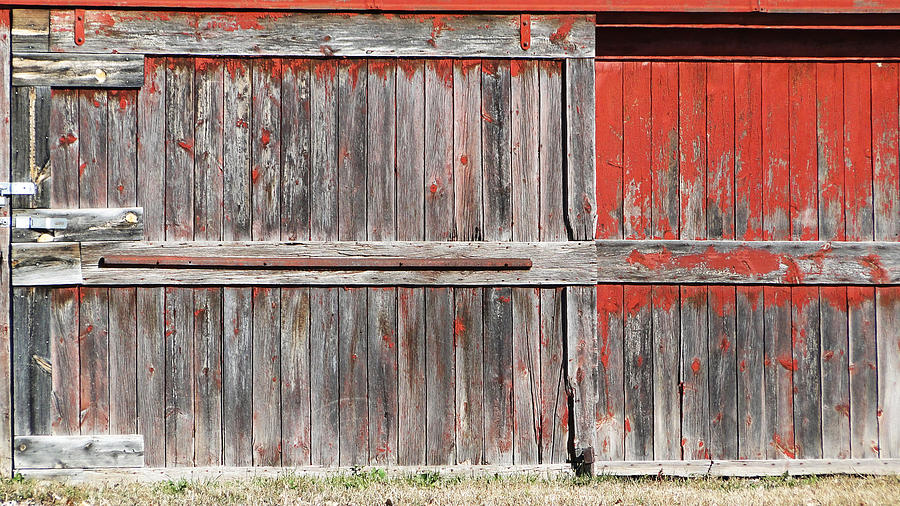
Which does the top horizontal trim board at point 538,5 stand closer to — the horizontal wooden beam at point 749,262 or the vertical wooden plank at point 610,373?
the horizontal wooden beam at point 749,262

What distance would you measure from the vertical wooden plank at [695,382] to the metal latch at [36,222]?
3384mm

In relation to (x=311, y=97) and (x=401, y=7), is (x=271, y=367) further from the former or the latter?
(x=401, y=7)

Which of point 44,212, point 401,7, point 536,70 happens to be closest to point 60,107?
point 44,212

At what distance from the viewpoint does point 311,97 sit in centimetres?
434

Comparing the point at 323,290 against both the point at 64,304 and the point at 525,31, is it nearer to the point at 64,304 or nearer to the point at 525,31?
the point at 64,304

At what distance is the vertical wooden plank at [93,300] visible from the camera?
4.27m

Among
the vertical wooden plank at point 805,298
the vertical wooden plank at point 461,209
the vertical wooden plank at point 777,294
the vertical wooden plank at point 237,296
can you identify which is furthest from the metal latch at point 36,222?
the vertical wooden plank at point 805,298

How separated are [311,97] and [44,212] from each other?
1520 millimetres

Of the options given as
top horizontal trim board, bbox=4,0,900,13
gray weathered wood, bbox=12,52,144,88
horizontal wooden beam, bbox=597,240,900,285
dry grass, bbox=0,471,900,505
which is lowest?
dry grass, bbox=0,471,900,505

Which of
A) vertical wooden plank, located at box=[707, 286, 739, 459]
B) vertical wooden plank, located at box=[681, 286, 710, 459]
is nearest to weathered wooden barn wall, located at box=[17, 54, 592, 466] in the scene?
vertical wooden plank, located at box=[681, 286, 710, 459]

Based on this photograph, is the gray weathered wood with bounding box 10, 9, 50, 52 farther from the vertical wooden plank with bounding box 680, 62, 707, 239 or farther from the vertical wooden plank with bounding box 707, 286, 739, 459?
the vertical wooden plank with bounding box 707, 286, 739, 459

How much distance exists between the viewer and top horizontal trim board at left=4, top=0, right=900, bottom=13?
422 cm

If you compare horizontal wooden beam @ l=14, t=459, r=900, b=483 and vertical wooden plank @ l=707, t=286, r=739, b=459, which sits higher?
vertical wooden plank @ l=707, t=286, r=739, b=459

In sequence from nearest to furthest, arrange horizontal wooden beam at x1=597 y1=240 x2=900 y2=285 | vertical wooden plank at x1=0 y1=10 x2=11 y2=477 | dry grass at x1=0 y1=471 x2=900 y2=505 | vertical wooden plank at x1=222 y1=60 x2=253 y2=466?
dry grass at x1=0 y1=471 x2=900 y2=505
vertical wooden plank at x1=0 y1=10 x2=11 y2=477
vertical wooden plank at x1=222 y1=60 x2=253 y2=466
horizontal wooden beam at x1=597 y1=240 x2=900 y2=285
